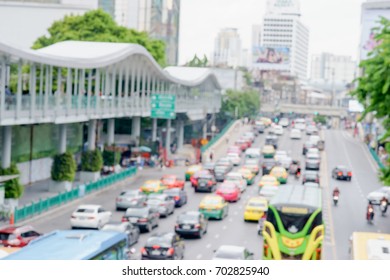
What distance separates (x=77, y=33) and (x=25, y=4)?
15.7 meters

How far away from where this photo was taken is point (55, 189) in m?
46.4

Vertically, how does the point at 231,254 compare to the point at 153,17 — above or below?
below

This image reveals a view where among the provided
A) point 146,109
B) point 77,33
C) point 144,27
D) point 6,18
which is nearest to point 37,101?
point 146,109

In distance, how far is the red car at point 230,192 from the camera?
153 feet

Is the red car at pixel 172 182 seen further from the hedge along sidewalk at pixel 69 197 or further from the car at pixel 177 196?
the car at pixel 177 196

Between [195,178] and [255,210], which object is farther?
[195,178]

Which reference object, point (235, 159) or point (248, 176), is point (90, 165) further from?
point (235, 159)

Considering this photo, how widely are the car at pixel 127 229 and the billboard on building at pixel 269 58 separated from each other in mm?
156360

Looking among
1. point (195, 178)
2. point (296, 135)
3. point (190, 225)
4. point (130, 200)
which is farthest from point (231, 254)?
point (296, 135)

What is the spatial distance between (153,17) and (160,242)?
283 feet

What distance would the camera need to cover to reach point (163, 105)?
63094 mm

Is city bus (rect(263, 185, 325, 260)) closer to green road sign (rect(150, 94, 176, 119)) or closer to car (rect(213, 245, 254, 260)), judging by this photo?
car (rect(213, 245, 254, 260))

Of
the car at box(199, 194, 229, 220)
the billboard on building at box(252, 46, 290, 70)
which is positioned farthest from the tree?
the billboard on building at box(252, 46, 290, 70)
